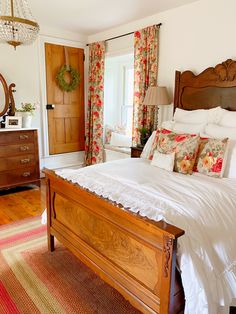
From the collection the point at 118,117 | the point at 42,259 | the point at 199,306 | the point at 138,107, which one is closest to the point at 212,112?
the point at 138,107

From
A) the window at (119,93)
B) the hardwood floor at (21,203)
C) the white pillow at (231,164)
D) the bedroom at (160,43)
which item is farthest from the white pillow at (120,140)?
the white pillow at (231,164)

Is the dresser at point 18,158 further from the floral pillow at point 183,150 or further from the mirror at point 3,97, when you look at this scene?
the floral pillow at point 183,150

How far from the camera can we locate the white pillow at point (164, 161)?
234 cm

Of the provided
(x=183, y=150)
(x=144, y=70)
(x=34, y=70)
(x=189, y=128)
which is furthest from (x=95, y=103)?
(x=183, y=150)

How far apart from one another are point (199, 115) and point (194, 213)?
1690 mm

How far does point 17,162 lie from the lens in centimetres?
371

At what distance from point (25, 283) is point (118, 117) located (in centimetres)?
367

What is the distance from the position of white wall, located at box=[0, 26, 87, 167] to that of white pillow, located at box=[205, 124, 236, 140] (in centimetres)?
291

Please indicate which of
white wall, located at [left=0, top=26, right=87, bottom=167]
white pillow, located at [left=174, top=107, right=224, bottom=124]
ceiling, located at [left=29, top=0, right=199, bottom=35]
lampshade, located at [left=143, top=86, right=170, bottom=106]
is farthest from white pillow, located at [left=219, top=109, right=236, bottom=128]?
white wall, located at [left=0, top=26, right=87, bottom=167]

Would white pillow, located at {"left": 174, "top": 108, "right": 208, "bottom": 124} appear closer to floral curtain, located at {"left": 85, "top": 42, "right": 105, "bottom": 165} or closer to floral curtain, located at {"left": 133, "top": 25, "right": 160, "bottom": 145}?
floral curtain, located at {"left": 133, "top": 25, "right": 160, "bottom": 145}

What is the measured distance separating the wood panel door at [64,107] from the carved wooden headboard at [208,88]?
2.17 metres

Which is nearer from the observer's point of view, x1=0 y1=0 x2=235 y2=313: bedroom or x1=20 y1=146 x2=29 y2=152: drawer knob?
x1=0 y1=0 x2=235 y2=313: bedroom

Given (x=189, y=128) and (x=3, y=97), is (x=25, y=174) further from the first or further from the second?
(x=189, y=128)

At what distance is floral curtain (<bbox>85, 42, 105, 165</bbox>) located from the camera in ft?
14.7
